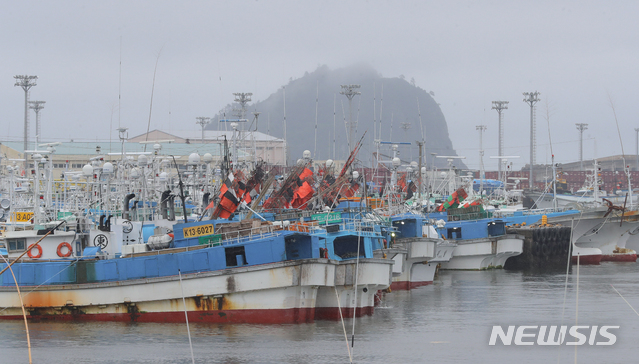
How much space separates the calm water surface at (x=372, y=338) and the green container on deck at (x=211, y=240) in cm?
369

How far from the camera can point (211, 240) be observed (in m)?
36.5

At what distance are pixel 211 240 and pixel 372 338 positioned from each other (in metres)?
8.70

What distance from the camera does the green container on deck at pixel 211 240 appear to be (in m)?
36.2

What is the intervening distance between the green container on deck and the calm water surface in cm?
369

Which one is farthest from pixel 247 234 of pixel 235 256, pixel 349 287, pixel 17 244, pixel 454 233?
pixel 454 233

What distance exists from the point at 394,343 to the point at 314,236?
6609 mm

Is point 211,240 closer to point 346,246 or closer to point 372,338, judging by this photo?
point 346,246

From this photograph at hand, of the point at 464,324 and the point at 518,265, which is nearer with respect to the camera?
the point at 464,324

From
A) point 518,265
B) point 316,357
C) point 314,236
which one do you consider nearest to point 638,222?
point 518,265

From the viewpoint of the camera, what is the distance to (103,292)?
3722 cm

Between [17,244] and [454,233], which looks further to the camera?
[454,233]

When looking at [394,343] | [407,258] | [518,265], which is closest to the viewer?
[394,343]

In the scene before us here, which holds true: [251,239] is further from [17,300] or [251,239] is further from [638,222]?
[638,222]

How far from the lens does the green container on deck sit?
36.2 meters
